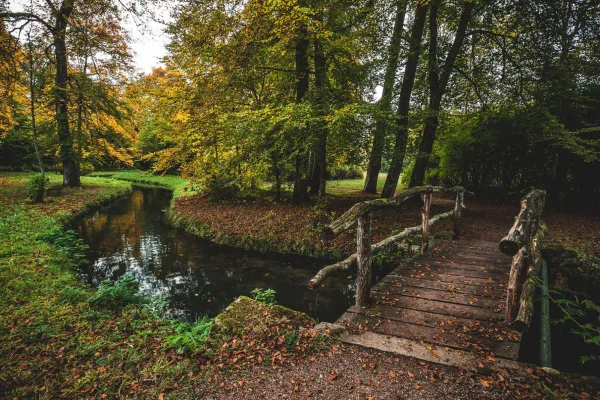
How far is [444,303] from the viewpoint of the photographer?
4621 millimetres

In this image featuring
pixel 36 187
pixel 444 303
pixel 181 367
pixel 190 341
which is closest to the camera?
pixel 181 367

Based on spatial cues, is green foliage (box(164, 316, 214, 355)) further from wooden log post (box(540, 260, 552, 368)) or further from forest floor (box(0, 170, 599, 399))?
wooden log post (box(540, 260, 552, 368))

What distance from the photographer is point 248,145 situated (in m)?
10.7

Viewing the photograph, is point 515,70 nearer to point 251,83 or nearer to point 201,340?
point 251,83

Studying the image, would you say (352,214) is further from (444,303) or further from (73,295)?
(73,295)

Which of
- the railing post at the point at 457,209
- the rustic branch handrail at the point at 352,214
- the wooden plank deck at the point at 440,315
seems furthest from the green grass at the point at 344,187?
the rustic branch handrail at the point at 352,214

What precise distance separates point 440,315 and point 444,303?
1.39 ft

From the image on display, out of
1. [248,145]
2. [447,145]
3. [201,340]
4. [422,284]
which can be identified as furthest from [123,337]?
[447,145]

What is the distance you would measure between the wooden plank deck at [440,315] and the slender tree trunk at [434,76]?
6.19m

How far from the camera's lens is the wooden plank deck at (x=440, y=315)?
347 cm

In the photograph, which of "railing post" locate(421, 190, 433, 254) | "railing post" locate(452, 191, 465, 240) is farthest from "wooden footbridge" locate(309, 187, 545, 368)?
"railing post" locate(452, 191, 465, 240)

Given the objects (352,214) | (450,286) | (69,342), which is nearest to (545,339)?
(450,286)

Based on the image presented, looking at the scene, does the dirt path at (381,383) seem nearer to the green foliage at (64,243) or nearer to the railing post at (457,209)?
the railing post at (457,209)

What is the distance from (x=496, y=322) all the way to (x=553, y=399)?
1437mm
